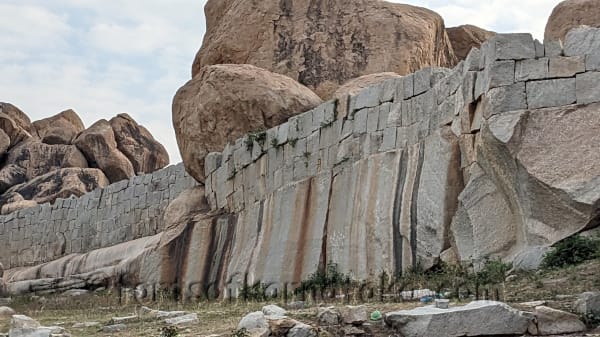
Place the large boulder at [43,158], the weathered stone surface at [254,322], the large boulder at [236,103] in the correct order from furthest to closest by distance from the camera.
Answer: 1. the large boulder at [43,158]
2. the large boulder at [236,103]
3. the weathered stone surface at [254,322]

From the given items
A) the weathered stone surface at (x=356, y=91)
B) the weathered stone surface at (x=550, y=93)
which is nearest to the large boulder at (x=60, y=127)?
the weathered stone surface at (x=356, y=91)

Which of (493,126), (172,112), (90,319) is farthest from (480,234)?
(172,112)

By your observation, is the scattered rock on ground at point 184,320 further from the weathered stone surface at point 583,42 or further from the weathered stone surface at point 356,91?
the weathered stone surface at point 583,42

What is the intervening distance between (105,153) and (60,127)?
3312mm

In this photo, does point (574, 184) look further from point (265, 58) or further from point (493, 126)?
point (265, 58)

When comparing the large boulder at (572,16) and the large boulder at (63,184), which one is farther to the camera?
the large boulder at (63,184)

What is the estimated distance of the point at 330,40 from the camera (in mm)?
18516

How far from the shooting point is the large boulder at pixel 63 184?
3086 centimetres

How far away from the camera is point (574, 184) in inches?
391

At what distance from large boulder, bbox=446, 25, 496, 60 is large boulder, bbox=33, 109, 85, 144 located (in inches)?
679

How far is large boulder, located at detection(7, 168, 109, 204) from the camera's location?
30859 millimetres

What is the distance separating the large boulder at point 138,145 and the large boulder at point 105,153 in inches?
13.4

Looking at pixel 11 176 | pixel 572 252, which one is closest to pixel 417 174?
pixel 572 252

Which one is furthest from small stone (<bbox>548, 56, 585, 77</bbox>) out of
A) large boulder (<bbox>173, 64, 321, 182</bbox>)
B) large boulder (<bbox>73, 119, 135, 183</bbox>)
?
large boulder (<bbox>73, 119, 135, 183</bbox>)
